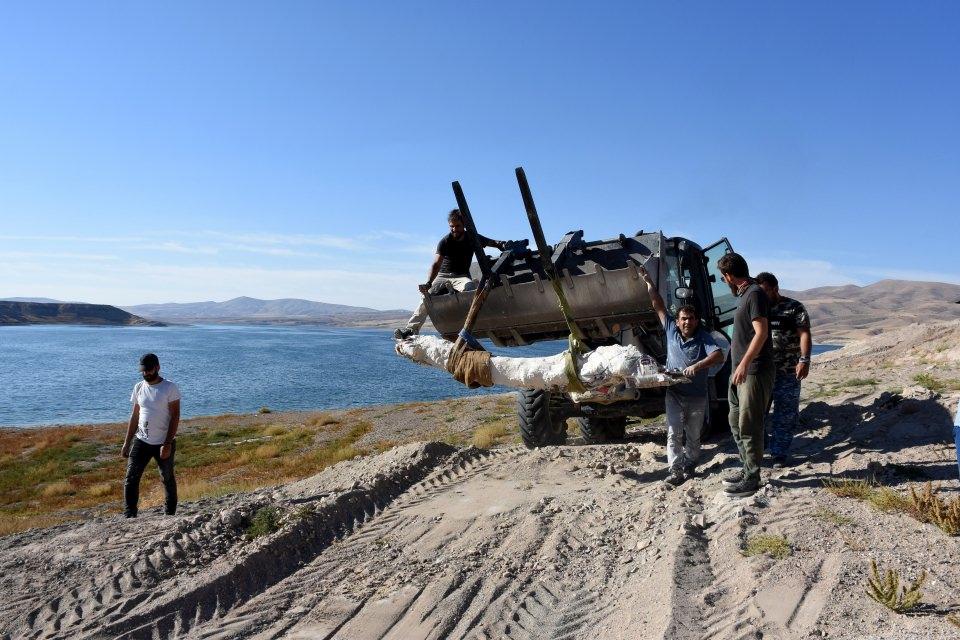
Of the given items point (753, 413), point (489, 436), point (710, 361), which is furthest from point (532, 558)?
point (489, 436)

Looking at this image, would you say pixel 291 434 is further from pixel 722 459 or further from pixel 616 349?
pixel 616 349

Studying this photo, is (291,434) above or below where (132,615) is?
below

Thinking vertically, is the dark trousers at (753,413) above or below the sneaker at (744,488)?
above

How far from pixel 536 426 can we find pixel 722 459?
8.19 feet

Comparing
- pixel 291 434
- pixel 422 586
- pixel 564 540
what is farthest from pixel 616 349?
pixel 291 434

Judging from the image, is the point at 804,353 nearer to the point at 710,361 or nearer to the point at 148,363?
the point at 710,361

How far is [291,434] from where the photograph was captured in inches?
851

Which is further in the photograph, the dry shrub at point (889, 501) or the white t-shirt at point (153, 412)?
the white t-shirt at point (153, 412)

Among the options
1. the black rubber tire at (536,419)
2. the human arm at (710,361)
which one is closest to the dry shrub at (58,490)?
the black rubber tire at (536,419)

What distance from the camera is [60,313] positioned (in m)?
190

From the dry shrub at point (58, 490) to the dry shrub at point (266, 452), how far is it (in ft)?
14.4

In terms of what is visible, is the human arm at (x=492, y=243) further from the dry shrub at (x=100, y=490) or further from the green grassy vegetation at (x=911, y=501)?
the dry shrub at (x=100, y=490)

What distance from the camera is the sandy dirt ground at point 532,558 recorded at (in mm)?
3754

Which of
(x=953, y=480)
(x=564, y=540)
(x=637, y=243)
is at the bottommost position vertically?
(x=564, y=540)
